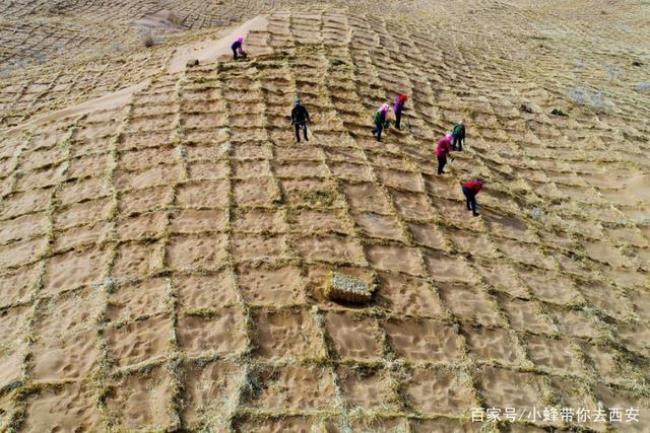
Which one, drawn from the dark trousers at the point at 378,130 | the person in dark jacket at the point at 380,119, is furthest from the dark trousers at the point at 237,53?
the person in dark jacket at the point at 380,119

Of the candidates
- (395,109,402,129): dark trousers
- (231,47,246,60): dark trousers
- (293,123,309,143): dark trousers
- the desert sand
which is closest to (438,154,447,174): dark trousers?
the desert sand

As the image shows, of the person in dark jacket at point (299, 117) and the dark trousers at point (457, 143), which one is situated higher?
the person in dark jacket at point (299, 117)

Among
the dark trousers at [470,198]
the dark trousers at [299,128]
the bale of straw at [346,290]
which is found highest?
the dark trousers at [299,128]

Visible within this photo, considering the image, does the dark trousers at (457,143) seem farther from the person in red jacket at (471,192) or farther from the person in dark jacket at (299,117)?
the person in dark jacket at (299,117)

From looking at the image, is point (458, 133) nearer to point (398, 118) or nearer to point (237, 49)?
point (398, 118)

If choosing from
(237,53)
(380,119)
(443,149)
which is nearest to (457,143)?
(443,149)

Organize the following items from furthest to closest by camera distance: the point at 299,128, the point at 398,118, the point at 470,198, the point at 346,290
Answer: the point at 398,118, the point at 299,128, the point at 470,198, the point at 346,290
